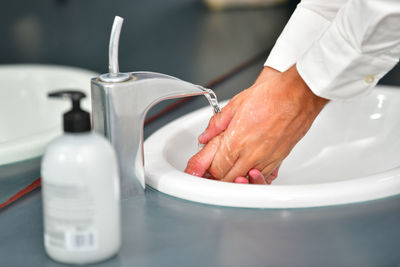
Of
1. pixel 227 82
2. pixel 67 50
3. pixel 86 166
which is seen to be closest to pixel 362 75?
pixel 86 166

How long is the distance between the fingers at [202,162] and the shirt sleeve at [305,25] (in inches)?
8.2

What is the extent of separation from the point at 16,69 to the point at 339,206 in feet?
2.64

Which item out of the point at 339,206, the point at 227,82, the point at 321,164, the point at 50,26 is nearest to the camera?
the point at 339,206

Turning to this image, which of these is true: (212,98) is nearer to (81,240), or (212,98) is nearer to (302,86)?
(302,86)

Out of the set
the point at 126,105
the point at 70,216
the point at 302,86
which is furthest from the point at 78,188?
the point at 302,86

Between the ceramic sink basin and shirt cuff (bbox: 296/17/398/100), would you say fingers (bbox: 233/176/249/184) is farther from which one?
the ceramic sink basin

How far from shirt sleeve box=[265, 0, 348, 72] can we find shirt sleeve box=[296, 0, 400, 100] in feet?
0.56

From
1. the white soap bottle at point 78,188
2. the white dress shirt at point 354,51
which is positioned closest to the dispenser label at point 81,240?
the white soap bottle at point 78,188

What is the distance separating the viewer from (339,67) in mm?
730

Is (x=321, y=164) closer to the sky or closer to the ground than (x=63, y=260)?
closer to the ground

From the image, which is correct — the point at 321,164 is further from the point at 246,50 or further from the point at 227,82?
the point at 246,50

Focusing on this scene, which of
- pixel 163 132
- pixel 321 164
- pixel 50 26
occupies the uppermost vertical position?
pixel 50 26

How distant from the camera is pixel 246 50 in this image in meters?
1.46

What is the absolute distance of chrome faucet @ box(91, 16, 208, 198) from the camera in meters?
0.64
